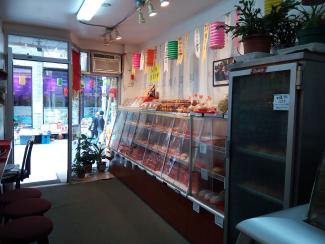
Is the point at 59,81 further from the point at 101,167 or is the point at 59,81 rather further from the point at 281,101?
the point at 281,101

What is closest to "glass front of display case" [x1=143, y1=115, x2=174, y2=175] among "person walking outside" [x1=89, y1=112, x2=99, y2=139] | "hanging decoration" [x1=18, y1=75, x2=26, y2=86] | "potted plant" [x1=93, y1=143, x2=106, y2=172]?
A: "potted plant" [x1=93, y1=143, x2=106, y2=172]

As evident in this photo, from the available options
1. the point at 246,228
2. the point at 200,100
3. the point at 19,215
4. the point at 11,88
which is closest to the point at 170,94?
the point at 200,100

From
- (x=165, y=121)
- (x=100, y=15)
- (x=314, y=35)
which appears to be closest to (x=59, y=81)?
(x=100, y=15)

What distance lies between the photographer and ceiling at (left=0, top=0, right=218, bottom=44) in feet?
12.0

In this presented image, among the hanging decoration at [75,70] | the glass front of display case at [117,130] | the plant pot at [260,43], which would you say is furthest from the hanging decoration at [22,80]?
the plant pot at [260,43]

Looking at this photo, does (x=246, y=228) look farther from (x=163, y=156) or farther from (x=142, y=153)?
(x=142, y=153)

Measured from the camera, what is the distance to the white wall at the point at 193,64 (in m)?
3.49

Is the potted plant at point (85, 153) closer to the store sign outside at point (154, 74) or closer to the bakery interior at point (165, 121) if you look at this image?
the bakery interior at point (165, 121)

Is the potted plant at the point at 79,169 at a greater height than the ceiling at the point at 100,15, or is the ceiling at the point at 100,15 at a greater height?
the ceiling at the point at 100,15

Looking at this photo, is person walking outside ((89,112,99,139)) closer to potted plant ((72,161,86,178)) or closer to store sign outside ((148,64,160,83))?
potted plant ((72,161,86,178))

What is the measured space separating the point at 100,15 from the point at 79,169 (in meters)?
3.01

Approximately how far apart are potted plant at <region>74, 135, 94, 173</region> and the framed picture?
3184 millimetres

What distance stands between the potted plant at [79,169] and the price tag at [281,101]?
4.46 meters

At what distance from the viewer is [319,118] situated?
173 cm
